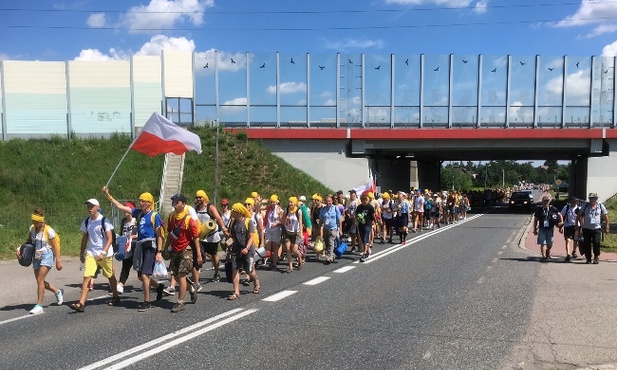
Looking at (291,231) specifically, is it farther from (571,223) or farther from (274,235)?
(571,223)

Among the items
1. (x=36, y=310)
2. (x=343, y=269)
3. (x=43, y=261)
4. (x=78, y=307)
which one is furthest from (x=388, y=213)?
(x=36, y=310)

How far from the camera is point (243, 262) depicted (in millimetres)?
9227

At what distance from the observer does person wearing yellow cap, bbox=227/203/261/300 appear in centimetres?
915

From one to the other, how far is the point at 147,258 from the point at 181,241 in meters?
0.61

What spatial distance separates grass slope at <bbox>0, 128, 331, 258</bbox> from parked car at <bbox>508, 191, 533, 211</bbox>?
21306 millimetres

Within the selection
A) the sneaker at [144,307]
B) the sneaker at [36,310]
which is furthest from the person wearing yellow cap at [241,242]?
the sneaker at [36,310]

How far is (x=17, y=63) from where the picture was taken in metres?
35.4

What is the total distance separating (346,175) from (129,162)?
1336cm

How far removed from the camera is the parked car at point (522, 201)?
4828cm

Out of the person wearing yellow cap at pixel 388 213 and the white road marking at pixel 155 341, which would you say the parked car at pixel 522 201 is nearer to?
the person wearing yellow cap at pixel 388 213

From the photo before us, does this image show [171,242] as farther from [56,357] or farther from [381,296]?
[381,296]

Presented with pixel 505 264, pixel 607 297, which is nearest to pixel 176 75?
pixel 505 264

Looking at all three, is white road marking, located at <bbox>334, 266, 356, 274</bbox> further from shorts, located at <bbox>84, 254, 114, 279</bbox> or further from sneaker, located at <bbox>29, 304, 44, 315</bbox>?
sneaker, located at <bbox>29, 304, 44, 315</bbox>

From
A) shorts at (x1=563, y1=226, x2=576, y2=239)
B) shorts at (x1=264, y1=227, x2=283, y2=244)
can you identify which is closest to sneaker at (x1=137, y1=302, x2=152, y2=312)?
shorts at (x1=264, y1=227, x2=283, y2=244)
